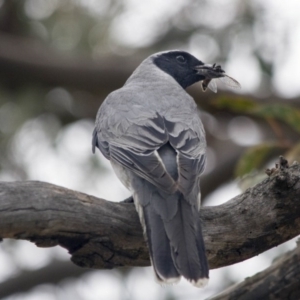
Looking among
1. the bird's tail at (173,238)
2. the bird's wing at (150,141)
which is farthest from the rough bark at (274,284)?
the bird's wing at (150,141)

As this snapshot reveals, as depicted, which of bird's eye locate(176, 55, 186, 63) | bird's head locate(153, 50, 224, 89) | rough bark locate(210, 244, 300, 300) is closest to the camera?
rough bark locate(210, 244, 300, 300)

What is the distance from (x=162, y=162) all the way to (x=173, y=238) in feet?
1.73

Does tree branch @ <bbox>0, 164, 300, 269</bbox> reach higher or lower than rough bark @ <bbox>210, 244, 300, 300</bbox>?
higher

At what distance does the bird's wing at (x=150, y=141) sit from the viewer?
4.26m

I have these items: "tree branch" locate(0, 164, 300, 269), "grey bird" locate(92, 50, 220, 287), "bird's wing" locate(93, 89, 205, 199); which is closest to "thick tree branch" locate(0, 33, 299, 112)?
"grey bird" locate(92, 50, 220, 287)

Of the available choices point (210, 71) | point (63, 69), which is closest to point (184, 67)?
point (210, 71)

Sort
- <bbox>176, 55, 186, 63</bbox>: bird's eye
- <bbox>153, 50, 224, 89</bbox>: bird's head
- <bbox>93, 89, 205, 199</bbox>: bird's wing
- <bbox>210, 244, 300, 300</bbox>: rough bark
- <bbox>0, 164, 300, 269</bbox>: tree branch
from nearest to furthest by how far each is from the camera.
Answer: <bbox>0, 164, 300, 269</bbox>: tree branch
<bbox>210, 244, 300, 300</bbox>: rough bark
<bbox>93, 89, 205, 199</bbox>: bird's wing
<bbox>153, 50, 224, 89</bbox>: bird's head
<bbox>176, 55, 186, 63</bbox>: bird's eye

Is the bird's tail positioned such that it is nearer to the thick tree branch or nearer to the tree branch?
the tree branch

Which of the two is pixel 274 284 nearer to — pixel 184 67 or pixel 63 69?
pixel 184 67

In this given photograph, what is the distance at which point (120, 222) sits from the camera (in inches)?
166

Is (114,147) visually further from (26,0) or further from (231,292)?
(26,0)

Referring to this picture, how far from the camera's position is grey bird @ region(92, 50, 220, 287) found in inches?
157

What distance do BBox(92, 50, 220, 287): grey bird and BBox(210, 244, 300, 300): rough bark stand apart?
357 millimetres

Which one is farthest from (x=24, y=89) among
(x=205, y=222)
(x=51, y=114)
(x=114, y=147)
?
(x=205, y=222)
